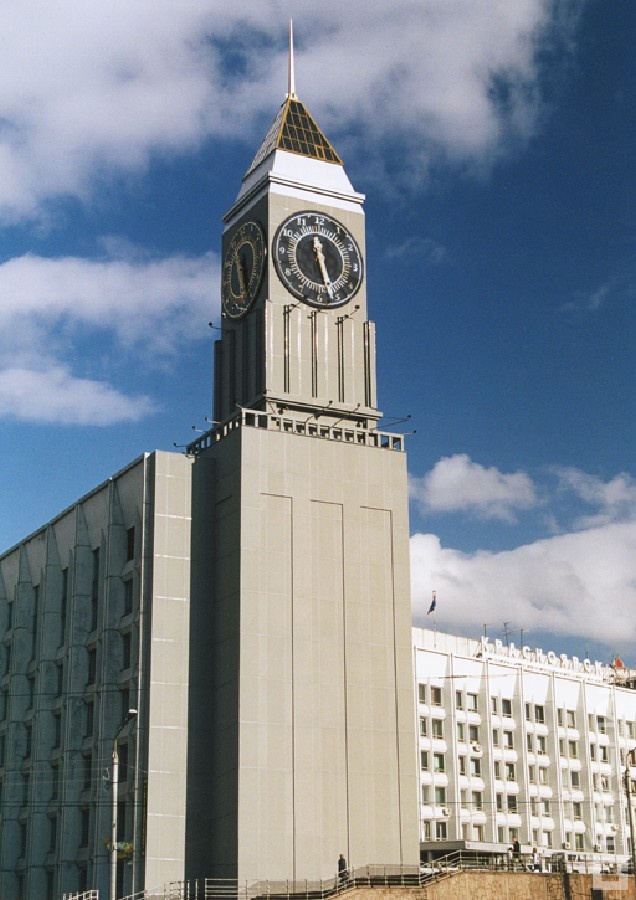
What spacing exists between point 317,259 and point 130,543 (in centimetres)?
2318

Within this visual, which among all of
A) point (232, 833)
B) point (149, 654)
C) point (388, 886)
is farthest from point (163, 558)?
point (388, 886)

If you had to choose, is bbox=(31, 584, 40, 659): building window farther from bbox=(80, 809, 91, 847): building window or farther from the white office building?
the white office building

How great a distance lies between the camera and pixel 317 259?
97.3 meters

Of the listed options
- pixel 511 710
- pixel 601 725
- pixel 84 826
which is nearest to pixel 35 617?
pixel 84 826

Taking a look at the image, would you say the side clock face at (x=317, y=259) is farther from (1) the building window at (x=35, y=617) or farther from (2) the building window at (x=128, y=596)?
(1) the building window at (x=35, y=617)

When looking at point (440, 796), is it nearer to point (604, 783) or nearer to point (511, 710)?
point (511, 710)

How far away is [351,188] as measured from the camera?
331 ft

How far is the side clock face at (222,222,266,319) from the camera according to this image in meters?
96.9

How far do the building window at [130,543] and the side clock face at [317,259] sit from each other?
764 inches

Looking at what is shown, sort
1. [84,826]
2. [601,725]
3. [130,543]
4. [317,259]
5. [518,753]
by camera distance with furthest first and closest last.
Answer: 1. [601,725]
2. [518,753]
3. [317,259]
4. [130,543]
5. [84,826]

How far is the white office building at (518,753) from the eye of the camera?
124312 mm

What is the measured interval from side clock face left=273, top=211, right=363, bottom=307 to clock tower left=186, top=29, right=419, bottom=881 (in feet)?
0.36

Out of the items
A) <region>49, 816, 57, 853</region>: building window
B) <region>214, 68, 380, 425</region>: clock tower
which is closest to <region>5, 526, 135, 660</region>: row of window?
<region>49, 816, 57, 853</region>: building window

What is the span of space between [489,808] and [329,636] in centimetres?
4720
